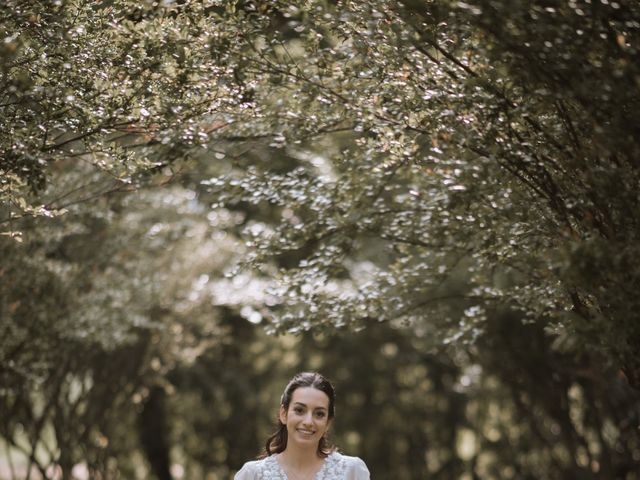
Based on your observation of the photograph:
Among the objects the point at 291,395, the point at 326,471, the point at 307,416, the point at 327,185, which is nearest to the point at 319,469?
the point at 326,471

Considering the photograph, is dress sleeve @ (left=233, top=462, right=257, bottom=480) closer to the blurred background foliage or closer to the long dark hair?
the long dark hair

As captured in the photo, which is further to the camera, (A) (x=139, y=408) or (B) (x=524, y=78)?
(A) (x=139, y=408)

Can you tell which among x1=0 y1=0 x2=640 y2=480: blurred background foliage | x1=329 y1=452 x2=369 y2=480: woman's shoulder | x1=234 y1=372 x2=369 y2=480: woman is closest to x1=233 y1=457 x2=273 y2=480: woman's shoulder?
x1=234 y1=372 x2=369 y2=480: woman

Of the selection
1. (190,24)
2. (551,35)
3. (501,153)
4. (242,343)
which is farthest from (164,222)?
(551,35)

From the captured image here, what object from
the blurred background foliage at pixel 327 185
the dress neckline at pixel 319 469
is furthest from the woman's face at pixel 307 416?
the blurred background foliage at pixel 327 185

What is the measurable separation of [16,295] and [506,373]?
24.0ft

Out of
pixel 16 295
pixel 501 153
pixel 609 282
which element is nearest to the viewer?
pixel 609 282

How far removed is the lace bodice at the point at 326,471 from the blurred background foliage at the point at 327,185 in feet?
4.53

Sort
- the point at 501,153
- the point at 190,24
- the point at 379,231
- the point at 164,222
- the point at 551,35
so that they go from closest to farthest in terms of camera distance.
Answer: the point at 551,35 → the point at 501,153 → the point at 190,24 → the point at 379,231 → the point at 164,222

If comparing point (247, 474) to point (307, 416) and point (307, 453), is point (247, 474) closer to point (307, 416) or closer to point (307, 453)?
point (307, 453)

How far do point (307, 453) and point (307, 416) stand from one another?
203 mm

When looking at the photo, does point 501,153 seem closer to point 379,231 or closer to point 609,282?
point 609,282

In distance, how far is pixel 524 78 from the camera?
458cm

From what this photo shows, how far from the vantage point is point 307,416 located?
489 centimetres
